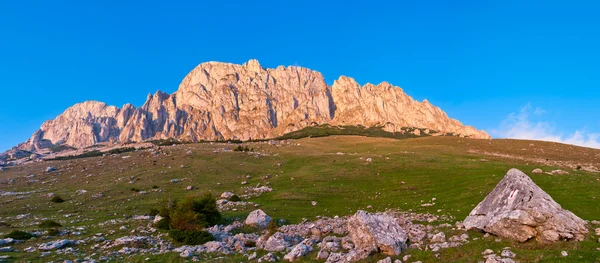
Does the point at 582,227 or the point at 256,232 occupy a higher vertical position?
the point at 582,227

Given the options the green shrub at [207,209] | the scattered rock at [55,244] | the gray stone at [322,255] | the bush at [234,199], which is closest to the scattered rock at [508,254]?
the gray stone at [322,255]

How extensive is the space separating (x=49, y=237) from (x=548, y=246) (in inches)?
1398

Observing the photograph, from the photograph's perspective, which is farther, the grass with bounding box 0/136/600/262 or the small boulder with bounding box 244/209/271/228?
the small boulder with bounding box 244/209/271/228

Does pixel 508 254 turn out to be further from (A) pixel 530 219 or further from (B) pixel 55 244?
(B) pixel 55 244

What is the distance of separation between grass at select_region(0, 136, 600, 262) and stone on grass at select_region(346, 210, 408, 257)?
1.24m

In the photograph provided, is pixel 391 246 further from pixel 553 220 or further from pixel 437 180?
pixel 437 180

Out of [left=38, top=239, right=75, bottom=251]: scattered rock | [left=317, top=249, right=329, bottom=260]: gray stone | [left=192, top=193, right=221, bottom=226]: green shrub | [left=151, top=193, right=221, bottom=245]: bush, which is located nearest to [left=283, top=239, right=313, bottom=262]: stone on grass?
[left=317, top=249, right=329, bottom=260]: gray stone

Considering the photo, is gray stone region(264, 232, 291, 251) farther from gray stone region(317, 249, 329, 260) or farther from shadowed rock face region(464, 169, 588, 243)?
shadowed rock face region(464, 169, 588, 243)

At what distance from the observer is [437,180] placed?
52375 mm

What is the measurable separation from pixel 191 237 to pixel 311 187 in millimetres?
29328

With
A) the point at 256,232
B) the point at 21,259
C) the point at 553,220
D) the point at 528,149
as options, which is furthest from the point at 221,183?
the point at 528,149

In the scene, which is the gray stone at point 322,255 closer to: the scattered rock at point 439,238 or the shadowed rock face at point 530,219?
the scattered rock at point 439,238

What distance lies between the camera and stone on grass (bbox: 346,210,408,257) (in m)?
19.2

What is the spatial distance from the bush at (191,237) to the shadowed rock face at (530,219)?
2054cm
